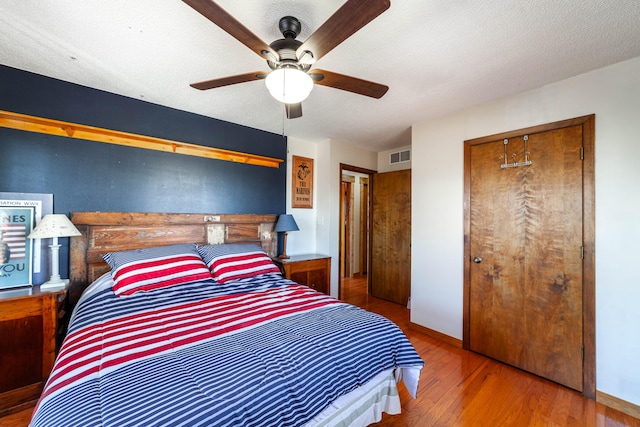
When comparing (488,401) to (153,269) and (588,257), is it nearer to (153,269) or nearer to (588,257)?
(588,257)

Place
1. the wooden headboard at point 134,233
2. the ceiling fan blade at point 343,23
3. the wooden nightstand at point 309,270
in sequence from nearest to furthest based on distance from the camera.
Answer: the ceiling fan blade at point 343,23, the wooden headboard at point 134,233, the wooden nightstand at point 309,270

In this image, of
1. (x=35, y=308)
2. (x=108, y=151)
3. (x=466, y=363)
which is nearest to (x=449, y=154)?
(x=466, y=363)

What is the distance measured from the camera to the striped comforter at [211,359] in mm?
857

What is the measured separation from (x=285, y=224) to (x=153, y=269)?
1487 mm

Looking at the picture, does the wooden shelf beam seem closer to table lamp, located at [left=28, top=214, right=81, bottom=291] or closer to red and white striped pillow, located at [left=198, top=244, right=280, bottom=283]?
table lamp, located at [left=28, top=214, right=81, bottom=291]

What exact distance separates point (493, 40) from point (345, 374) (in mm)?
2088

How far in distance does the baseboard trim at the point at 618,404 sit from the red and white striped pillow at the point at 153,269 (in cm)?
307

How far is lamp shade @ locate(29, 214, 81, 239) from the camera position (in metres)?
1.84

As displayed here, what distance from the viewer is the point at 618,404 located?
70.5 inches

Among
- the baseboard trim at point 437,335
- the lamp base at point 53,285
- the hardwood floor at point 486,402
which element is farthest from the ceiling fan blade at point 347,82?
the baseboard trim at point 437,335

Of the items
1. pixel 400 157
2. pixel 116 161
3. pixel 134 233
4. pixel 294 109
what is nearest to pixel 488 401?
pixel 294 109

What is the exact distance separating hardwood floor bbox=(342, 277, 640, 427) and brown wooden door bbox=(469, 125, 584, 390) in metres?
0.16

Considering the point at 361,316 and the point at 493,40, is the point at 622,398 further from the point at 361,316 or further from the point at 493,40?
the point at 493,40

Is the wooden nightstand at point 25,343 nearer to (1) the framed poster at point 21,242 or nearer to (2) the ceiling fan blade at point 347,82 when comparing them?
(1) the framed poster at point 21,242
